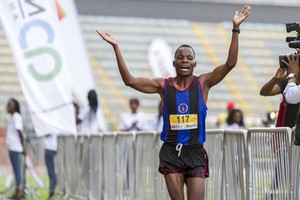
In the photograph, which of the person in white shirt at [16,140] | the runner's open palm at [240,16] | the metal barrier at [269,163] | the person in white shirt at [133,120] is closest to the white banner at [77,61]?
the person in white shirt at [133,120]

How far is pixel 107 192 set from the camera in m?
15.9

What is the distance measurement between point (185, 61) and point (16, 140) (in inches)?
387

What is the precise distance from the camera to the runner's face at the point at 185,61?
9664 millimetres

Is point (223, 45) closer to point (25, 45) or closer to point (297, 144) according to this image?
point (25, 45)

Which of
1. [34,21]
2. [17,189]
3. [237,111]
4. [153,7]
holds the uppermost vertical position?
[153,7]

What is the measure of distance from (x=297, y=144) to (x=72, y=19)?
11.8 metres

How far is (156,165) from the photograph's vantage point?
1375 centimetres

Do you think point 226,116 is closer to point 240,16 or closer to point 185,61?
point 185,61

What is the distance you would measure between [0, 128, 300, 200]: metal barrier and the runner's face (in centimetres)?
94

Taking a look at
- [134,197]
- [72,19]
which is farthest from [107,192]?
[72,19]

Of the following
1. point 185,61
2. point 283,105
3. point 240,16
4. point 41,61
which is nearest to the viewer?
point 240,16

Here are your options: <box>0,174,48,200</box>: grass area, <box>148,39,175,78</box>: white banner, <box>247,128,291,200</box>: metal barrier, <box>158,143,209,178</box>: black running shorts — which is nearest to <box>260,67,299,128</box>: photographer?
<box>247,128,291,200</box>: metal barrier

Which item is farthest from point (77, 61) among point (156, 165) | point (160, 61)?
point (160, 61)

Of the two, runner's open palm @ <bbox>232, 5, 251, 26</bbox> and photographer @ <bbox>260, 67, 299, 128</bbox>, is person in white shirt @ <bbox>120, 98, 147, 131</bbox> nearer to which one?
photographer @ <bbox>260, 67, 299, 128</bbox>
